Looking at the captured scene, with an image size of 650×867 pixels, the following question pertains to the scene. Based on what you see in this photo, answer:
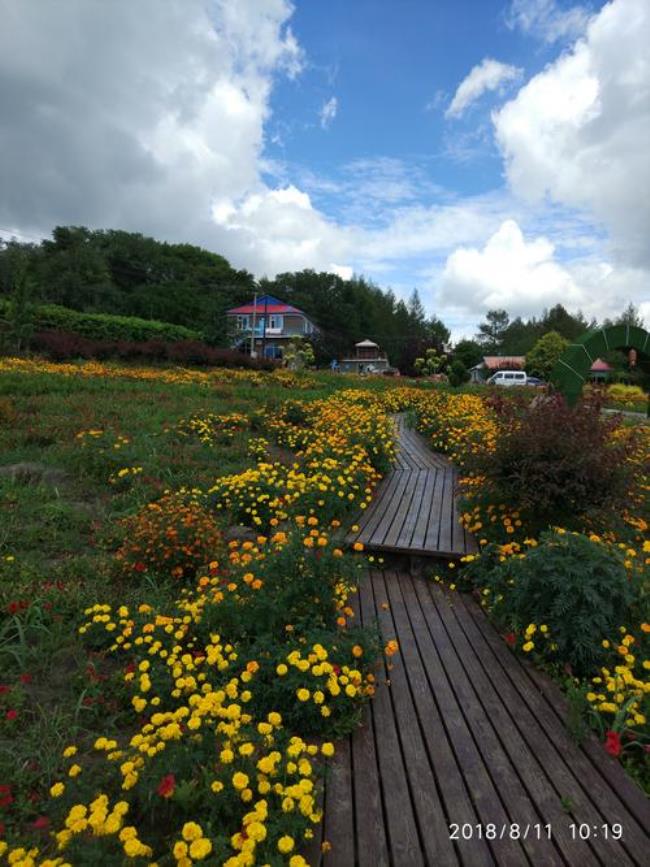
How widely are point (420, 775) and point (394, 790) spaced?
0.15 metres

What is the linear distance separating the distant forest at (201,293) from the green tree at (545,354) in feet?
15.8

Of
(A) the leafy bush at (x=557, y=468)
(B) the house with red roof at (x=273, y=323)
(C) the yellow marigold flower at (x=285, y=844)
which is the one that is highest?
(B) the house with red roof at (x=273, y=323)

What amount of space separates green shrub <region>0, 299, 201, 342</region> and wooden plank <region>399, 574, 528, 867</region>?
18.8 m

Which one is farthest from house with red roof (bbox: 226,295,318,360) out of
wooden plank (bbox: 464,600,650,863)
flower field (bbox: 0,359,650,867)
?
wooden plank (bbox: 464,600,650,863)

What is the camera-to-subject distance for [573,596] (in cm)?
277

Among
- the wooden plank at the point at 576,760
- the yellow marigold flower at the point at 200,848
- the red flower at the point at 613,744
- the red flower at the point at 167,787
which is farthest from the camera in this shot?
the red flower at the point at 613,744

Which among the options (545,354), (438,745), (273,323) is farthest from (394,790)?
(273,323)

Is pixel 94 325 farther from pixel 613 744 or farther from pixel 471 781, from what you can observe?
pixel 613 744

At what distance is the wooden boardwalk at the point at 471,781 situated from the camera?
1.76m

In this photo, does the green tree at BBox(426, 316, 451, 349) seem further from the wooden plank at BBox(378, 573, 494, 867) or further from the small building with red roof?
the wooden plank at BBox(378, 573, 494, 867)

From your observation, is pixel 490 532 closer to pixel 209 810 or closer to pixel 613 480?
pixel 613 480

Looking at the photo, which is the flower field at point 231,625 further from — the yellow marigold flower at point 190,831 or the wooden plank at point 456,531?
the wooden plank at point 456,531

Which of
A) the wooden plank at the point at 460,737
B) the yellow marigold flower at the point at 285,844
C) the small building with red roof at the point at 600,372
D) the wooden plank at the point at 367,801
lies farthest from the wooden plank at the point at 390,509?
the small building with red roof at the point at 600,372

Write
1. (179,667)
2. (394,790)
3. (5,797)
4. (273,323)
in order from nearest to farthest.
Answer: (5,797) → (394,790) → (179,667) → (273,323)
